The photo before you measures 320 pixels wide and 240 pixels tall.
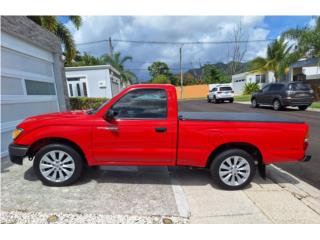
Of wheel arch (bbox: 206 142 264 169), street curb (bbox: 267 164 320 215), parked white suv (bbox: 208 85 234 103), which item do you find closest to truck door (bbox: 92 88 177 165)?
wheel arch (bbox: 206 142 264 169)

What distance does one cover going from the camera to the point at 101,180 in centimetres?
384

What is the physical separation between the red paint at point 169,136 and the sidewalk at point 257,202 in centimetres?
51

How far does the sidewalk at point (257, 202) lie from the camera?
2807 millimetres

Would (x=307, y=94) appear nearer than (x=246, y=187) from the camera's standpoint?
No

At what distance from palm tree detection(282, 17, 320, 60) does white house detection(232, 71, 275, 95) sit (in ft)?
33.7

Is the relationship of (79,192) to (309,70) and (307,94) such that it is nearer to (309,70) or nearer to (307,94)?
(307,94)

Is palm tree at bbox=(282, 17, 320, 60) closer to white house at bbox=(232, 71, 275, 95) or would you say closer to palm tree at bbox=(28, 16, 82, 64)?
white house at bbox=(232, 71, 275, 95)

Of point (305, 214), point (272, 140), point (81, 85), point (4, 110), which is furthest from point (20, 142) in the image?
point (81, 85)

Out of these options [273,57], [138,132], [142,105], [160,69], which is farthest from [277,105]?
[160,69]

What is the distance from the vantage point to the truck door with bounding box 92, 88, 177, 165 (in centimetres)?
343

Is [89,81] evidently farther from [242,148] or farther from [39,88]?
[242,148]

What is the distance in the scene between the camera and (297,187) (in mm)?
3654

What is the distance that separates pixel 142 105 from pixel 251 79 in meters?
30.4

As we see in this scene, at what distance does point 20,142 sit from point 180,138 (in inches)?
104
